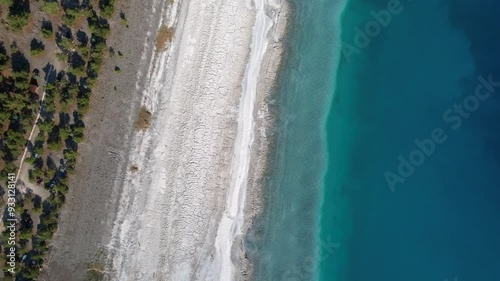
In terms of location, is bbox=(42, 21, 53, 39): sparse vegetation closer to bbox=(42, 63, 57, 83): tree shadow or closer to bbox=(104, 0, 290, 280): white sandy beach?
bbox=(42, 63, 57, 83): tree shadow

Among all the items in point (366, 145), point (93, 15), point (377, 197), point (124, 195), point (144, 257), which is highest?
point (93, 15)

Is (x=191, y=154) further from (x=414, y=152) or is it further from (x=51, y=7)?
(x=414, y=152)

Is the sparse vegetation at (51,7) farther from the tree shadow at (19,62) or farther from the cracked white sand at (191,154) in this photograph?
the cracked white sand at (191,154)

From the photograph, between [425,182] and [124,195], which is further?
[425,182]

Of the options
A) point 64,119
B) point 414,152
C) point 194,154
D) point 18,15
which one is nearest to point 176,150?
point 194,154

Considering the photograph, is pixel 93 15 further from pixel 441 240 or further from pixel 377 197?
pixel 441 240

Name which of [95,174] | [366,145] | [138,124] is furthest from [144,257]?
[366,145]
